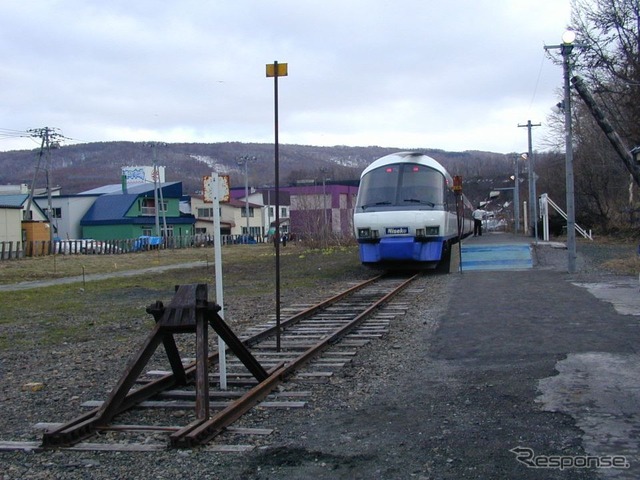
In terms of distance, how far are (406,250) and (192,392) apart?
13351 mm

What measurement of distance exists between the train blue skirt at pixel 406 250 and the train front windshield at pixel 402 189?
1008 millimetres

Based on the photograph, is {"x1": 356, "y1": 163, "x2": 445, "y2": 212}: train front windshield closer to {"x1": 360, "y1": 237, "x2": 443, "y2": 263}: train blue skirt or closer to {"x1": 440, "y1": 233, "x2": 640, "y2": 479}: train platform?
{"x1": 360, "y1": 237, "x2": 443, "y2": 263}: train blue skirt

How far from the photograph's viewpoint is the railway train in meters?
19.9

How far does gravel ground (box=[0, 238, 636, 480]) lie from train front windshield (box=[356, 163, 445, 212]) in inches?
428

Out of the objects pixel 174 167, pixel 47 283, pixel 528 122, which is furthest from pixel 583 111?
pixel 174 167

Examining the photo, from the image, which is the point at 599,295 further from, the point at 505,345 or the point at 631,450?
the point at 631,450

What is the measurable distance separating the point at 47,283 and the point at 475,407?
21.5m

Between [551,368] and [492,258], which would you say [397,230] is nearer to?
[492,258]

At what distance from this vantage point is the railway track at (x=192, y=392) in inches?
220

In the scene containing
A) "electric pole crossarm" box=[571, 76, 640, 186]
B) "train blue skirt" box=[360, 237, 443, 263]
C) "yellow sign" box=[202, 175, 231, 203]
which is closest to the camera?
"yellow sign" box=[202, 175, 231, 203]

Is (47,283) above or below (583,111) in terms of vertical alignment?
below

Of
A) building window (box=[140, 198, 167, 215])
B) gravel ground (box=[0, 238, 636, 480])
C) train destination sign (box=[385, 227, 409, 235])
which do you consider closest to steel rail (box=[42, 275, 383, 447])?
gravel ground (box=[0, 238, 636, 480])

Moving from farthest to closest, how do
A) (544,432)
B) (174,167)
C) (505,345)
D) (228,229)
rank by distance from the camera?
(174,167) → (228,229) → (505,345) → (544,432)

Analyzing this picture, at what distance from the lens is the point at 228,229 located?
3452 inches
